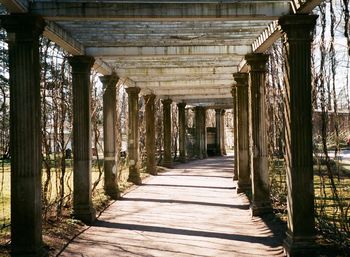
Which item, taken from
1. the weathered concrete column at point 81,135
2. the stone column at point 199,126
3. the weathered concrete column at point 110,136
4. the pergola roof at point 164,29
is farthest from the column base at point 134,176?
the stone column at point 199,126

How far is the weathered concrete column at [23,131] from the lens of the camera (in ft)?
22.3

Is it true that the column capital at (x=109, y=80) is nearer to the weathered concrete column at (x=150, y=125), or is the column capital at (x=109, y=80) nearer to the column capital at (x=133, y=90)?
the column capital at (x=133, y=90)

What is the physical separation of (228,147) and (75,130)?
1973 inches

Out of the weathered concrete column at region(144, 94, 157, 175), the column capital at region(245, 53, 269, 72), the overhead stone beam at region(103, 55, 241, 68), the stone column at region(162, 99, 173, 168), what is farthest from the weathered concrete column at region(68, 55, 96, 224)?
the stone column at region(162, 99, 173, 168)

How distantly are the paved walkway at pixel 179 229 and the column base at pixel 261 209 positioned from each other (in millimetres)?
226

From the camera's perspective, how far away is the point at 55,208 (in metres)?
10.7

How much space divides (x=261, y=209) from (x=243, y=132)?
4.10 metres

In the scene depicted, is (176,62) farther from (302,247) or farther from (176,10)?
(302,247)

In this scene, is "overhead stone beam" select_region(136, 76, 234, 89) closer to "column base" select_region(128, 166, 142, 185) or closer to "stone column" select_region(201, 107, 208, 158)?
"column base" select_region(128, 166, 142, 185)

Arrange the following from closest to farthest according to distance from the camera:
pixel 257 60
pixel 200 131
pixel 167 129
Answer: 1. pixel 257 60
2. pixel 167 129
3. pixel 200 131

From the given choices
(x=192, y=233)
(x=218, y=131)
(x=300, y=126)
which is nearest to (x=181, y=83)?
(x=192, y=233)

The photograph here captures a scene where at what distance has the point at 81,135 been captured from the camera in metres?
10.5

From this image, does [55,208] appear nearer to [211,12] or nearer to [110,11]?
[110,11]

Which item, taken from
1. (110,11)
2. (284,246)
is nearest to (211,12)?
(110,11)
